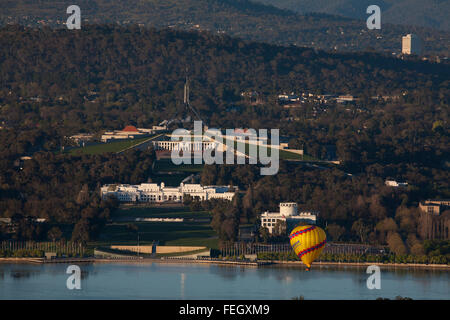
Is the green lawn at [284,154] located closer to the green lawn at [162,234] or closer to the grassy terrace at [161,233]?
the grassy terrace at [161,233]

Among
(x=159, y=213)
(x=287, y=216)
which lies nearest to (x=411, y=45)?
(x=159, y=213)

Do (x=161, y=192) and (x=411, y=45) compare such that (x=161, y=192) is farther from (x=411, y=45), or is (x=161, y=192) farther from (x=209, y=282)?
(x=411, y=45)

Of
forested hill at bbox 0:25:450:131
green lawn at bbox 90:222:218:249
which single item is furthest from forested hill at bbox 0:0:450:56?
green lawn at bbox 90:222:218:249

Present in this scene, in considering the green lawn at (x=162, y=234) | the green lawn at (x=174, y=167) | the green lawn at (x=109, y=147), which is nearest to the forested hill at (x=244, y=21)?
the green lawn at (x=109, y=147)

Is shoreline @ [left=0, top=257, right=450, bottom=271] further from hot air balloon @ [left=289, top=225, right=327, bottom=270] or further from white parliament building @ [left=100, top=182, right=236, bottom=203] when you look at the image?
white parliament building @ [left=100, top=182, right=236, bottom=203]

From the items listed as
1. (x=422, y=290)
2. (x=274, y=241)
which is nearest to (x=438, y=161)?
(x=274, y=241)

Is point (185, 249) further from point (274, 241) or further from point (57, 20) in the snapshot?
point (57, 20)

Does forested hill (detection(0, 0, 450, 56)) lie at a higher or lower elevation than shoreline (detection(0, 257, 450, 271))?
higher

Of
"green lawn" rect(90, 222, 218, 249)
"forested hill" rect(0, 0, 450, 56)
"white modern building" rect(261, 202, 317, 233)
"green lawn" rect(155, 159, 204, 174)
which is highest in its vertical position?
"forested hill" rect(0, 0, 450, 56)
